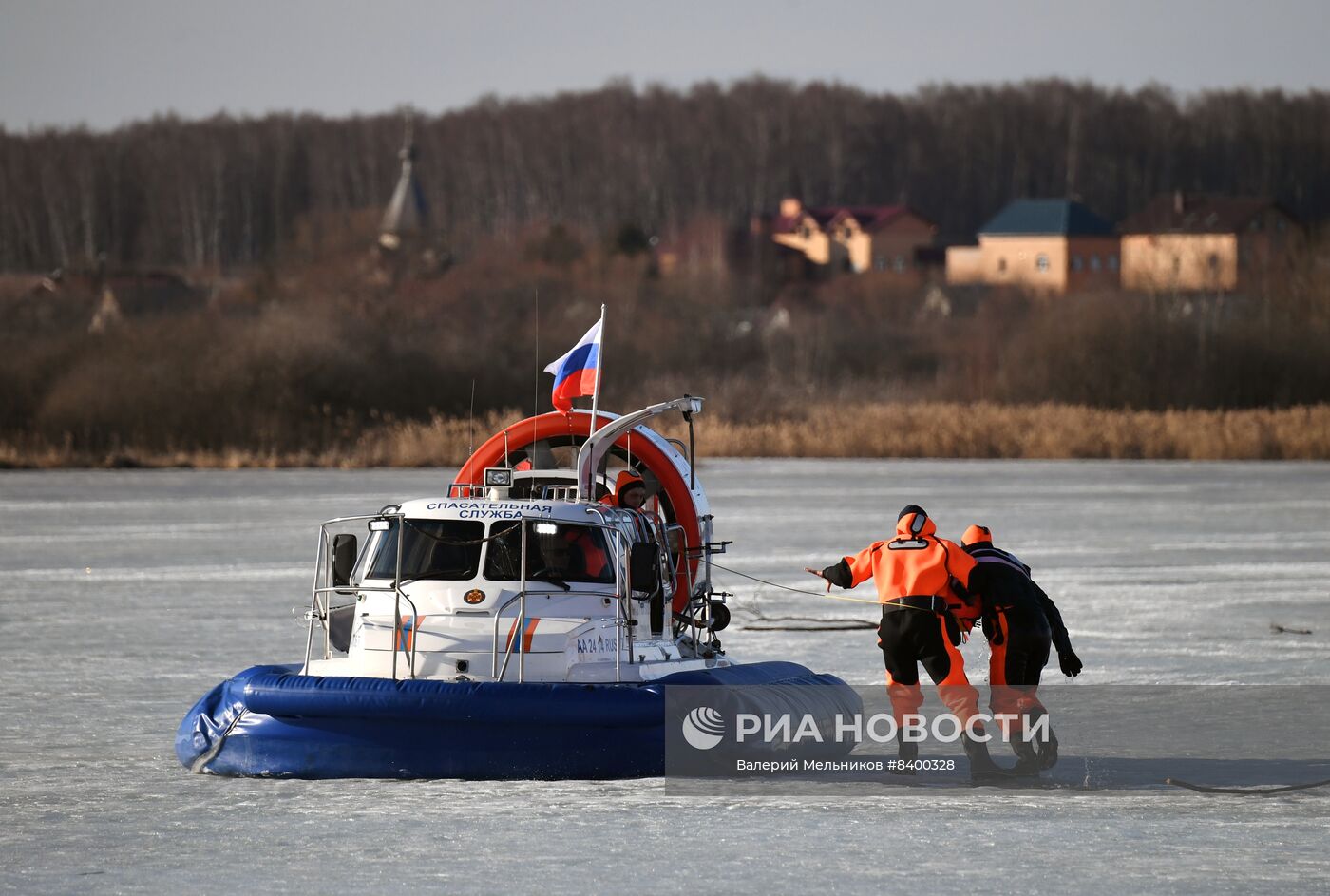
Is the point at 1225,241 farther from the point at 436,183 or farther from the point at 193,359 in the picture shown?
the point at 193,359

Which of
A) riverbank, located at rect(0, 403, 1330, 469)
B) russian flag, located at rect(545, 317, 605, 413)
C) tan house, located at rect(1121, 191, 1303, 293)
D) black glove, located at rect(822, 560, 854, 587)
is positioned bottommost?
black glove, located at rect(822, 560, 854, 587)

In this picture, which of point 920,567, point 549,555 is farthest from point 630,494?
point 920,567

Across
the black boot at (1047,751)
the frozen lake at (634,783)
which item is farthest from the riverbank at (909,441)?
the black boot at (1047,751)

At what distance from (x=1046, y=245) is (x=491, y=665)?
106 meters

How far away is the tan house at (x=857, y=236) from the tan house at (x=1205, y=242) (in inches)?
564

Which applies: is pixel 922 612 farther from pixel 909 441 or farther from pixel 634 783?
pixel 909 441

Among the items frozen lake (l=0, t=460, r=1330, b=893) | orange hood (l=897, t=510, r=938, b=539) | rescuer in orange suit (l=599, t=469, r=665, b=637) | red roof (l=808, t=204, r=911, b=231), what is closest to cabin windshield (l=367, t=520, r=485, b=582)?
rescuer in orange suit (l=599, t=469, r=665, b=637)

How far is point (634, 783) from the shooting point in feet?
31.9

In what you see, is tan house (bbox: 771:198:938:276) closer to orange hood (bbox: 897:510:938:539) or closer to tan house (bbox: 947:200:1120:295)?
tan house (bbox: 947:200:1120:295)

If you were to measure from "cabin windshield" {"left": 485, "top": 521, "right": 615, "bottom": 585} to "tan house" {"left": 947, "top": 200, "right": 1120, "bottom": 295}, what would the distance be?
333ft

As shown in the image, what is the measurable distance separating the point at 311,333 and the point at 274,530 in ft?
76.0

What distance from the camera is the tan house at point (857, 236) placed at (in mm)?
113562

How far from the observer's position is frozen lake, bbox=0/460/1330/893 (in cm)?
781

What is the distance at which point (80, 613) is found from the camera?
16.3 metres
